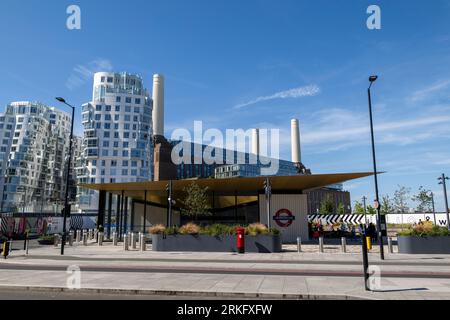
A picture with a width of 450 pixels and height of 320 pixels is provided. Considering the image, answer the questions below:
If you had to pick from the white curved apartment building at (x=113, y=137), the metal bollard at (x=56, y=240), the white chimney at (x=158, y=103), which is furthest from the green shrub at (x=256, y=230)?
the white curved apartment building at (x=113, y=137)

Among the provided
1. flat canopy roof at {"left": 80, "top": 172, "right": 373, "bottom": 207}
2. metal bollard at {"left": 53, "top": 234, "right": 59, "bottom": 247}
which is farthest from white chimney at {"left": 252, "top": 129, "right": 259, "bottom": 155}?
metal bollard at {"left": 53, "top": 234, "right": 59, "bottom": 247}

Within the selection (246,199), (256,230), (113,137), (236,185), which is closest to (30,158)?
(113,137)

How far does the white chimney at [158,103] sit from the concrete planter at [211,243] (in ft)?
243

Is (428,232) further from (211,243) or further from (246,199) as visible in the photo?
(246,199)

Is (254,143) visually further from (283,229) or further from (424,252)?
(424,252)

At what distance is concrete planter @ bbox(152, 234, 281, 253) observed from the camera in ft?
75.8

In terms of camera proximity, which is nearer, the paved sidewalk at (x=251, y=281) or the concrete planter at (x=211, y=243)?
the paved sidewalk at (x=251, y=281)

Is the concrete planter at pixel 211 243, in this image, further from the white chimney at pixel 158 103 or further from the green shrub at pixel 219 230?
the white chimney at pixel 158 103

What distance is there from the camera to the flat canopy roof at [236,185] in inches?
1133

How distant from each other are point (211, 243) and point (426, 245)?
1403 cm

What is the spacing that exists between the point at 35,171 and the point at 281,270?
12930cm

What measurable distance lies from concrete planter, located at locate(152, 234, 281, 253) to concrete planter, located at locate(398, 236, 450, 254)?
825 cm

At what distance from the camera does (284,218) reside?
3416cm
